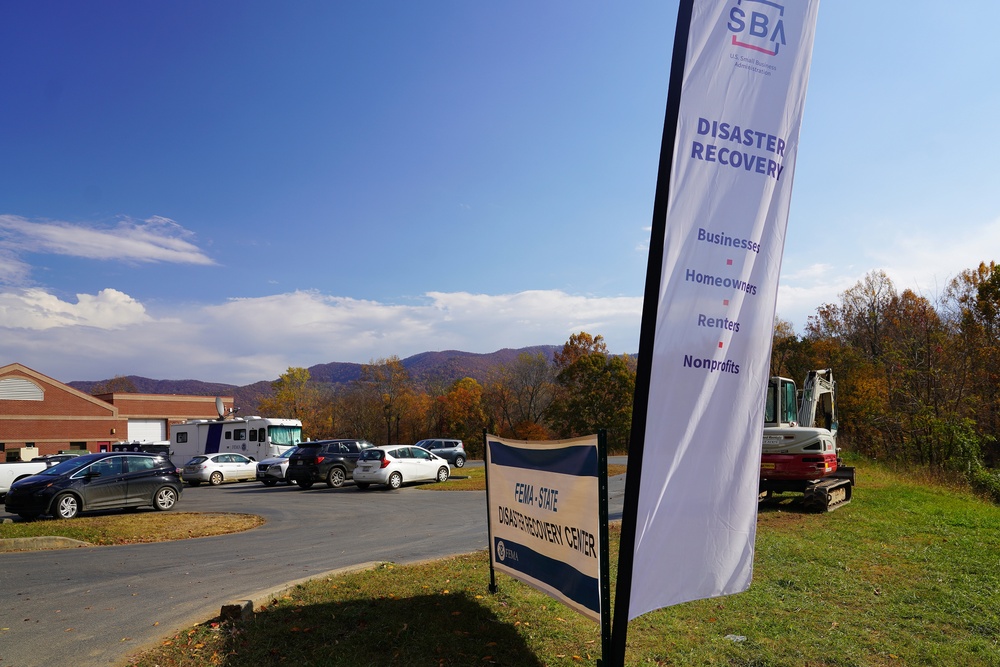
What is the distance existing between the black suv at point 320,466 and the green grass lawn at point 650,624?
16490 millimetres

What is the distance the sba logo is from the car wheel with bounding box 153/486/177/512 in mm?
17522

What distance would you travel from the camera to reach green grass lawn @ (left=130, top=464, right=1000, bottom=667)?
16.7ft

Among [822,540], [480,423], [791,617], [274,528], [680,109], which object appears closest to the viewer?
[680,109]

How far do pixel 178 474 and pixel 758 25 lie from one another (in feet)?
58.3

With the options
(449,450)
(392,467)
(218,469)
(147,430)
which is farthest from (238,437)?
(147,430)

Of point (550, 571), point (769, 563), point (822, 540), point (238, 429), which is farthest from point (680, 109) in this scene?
point (238, 429)

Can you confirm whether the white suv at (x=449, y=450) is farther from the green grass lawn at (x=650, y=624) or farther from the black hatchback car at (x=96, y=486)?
the green grass lawn at (x=650, y=624)

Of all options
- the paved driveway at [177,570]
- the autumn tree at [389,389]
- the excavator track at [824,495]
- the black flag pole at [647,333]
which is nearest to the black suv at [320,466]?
the paved driveway at [177,570]

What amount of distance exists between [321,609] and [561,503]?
8.76 feet

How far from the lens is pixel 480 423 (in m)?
67.6

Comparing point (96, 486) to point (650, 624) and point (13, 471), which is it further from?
point (650, 624)

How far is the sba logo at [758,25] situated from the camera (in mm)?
4391

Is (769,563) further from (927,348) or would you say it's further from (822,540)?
(927,348)

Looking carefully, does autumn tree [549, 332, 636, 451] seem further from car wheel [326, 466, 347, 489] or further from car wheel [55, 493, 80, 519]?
car wheel [55, 493, 80, 519]
